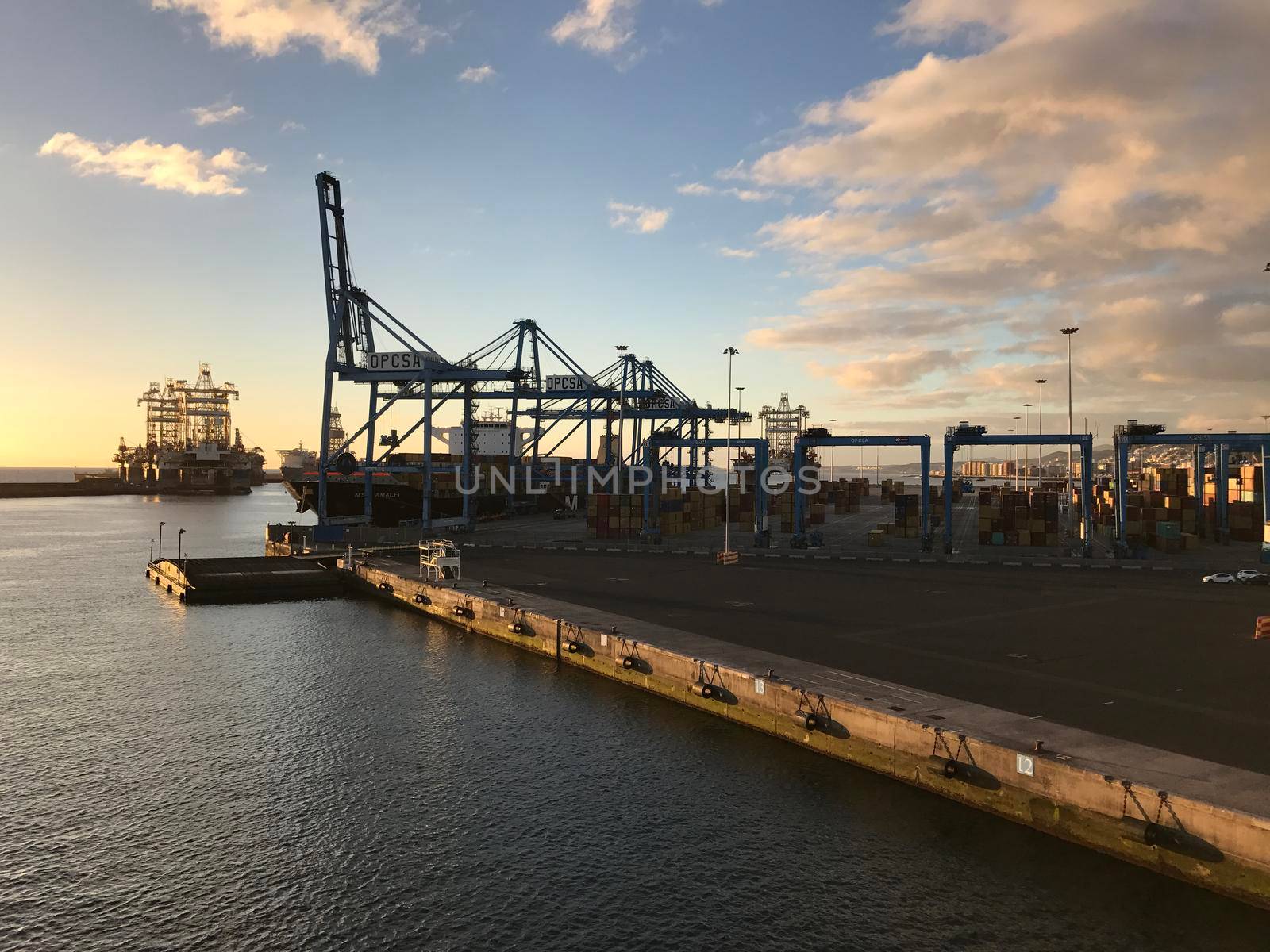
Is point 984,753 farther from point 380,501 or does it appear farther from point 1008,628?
point 380,501

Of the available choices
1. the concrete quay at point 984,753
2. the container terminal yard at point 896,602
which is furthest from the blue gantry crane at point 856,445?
the concrete quay at point 984,753

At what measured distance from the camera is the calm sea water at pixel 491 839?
12586mm

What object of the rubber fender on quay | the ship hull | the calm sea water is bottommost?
the calm sea water

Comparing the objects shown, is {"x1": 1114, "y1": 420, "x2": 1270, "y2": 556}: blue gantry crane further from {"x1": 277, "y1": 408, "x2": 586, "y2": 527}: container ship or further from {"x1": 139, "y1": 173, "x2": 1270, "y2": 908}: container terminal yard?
{"x1": 277, "y1": 408, "x2": 586, "y2": 527}: container ship

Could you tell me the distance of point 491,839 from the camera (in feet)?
51.2

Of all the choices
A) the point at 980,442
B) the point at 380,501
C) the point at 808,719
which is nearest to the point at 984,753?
the point at 808,719

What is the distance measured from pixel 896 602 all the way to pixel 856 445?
27.9 m

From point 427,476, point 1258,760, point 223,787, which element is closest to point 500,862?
point 223,787

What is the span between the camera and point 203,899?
44.9 feet

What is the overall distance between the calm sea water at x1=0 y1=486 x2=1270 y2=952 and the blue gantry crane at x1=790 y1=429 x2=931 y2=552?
1332 inches

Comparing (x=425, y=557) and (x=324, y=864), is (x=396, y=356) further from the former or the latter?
(x=324, y=864)

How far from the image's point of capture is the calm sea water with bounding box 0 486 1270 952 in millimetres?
12586

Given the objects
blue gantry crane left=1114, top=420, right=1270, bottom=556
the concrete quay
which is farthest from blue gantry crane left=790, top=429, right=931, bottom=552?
the concrete quay

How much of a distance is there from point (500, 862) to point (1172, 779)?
40.7 feet
